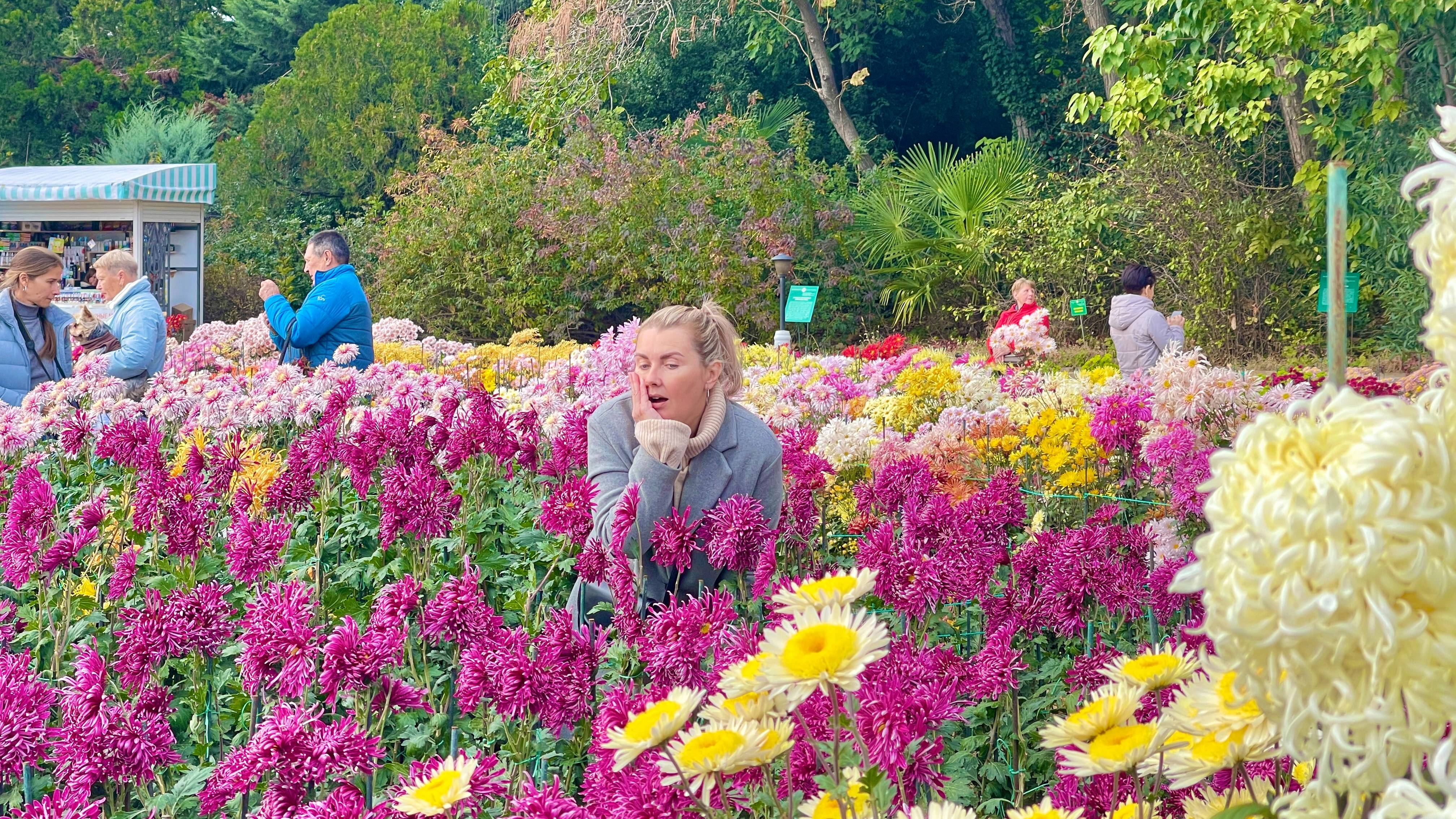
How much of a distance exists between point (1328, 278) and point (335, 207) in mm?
25751

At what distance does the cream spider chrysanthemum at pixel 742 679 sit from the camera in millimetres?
1042

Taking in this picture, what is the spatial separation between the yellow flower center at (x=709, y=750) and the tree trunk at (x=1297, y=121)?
46.1 feet

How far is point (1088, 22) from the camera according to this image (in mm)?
17391

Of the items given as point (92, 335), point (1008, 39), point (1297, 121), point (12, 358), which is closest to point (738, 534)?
point (12, 358)

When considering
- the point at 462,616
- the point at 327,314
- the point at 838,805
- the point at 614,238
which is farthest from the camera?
the point at 614,238

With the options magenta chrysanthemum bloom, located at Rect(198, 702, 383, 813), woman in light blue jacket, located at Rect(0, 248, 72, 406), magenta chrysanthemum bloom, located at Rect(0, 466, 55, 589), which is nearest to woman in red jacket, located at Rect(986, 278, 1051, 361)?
woman in light blue jacket, located at Rect(0, 248, 72, 406)

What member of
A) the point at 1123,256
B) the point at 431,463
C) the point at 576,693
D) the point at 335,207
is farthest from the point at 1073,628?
the point at 335,207

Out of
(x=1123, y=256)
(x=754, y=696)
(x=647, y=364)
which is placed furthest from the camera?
(x=1123, y=256)

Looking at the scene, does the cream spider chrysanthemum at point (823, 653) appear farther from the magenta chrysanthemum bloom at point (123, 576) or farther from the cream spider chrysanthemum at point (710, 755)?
the magenta chrysanthemum bloom at point (123, 576)

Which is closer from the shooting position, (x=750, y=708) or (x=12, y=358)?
(x=750, y=708)

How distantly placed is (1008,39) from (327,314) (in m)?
17.3

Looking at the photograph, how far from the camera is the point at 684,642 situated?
1632 mm

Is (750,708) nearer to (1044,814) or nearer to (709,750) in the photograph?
(709,750)

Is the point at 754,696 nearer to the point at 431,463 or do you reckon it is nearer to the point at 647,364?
the point at 647,364
